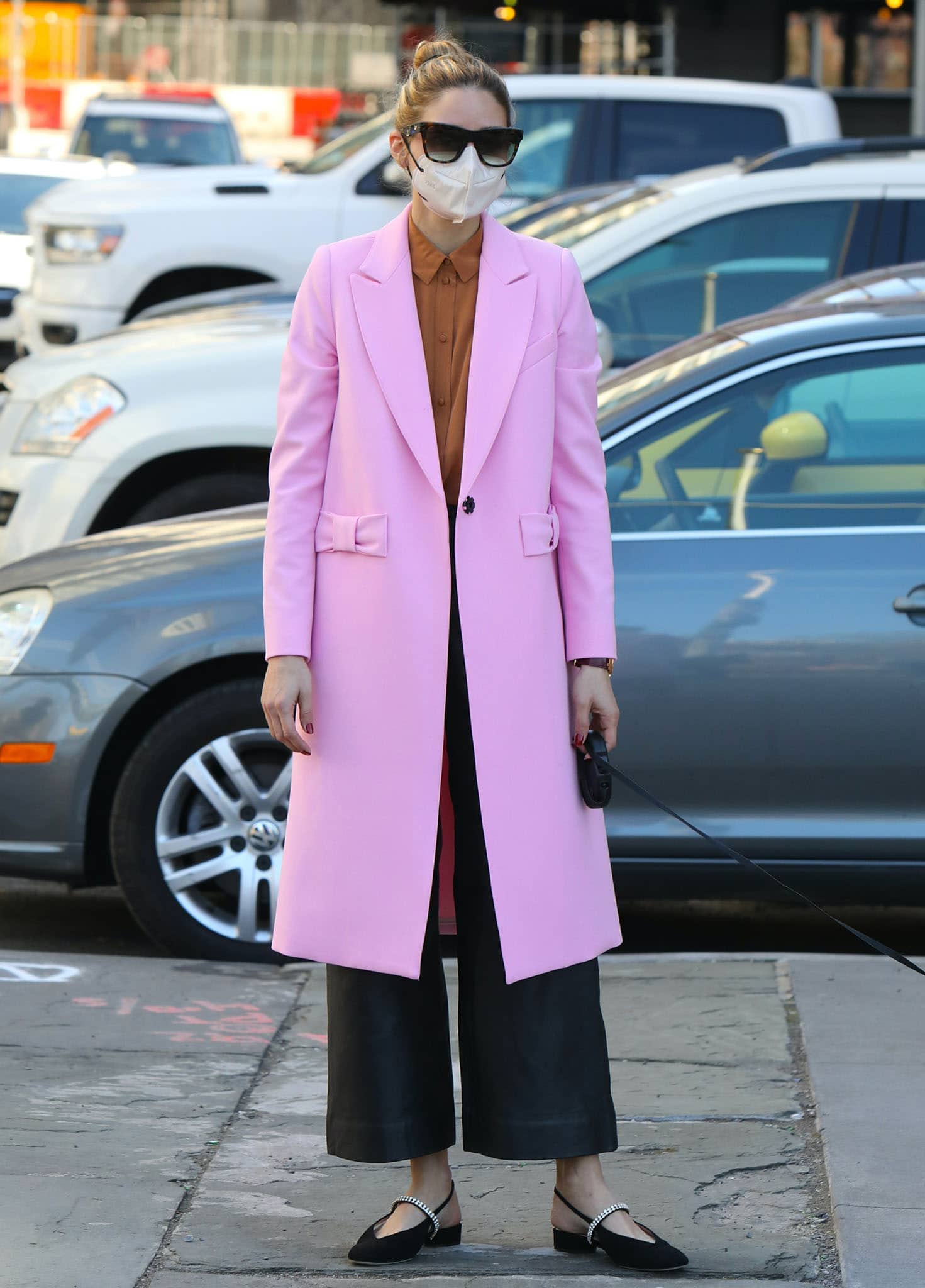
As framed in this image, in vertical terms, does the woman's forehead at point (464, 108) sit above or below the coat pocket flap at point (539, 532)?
above

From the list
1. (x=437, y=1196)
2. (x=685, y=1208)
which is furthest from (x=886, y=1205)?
(x=437, y=1196)

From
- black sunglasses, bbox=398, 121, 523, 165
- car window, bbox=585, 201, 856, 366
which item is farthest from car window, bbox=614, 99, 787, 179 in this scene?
black sunglasses, bbox=398, 121, 523, 165

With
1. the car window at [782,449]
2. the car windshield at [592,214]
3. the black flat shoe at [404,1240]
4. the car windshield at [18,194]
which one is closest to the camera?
the black flat shoe at [404,1240]

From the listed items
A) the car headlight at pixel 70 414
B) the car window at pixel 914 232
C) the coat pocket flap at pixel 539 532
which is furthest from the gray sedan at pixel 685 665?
the car window at pixel 914 232

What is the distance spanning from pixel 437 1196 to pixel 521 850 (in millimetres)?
579

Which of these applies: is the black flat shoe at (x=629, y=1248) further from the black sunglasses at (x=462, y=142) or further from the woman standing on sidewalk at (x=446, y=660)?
the black sunglasses at (x=462, y=142)

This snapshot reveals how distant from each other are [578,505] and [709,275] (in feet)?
14.1

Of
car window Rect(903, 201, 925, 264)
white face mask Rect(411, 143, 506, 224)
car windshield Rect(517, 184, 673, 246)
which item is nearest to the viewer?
white face mask Rect(411, 143, 506, 224)

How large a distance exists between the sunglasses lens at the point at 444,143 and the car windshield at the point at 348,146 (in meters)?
7.51

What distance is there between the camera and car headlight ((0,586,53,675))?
481 centimetres

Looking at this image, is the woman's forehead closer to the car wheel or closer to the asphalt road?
the car wheel

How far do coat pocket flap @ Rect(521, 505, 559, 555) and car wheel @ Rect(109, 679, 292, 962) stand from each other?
6.06 feet

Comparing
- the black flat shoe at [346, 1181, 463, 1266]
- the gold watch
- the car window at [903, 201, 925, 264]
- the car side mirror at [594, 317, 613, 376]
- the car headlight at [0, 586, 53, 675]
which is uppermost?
the car window at [903, 201, 925, 264]

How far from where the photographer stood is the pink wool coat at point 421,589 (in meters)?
2.99
